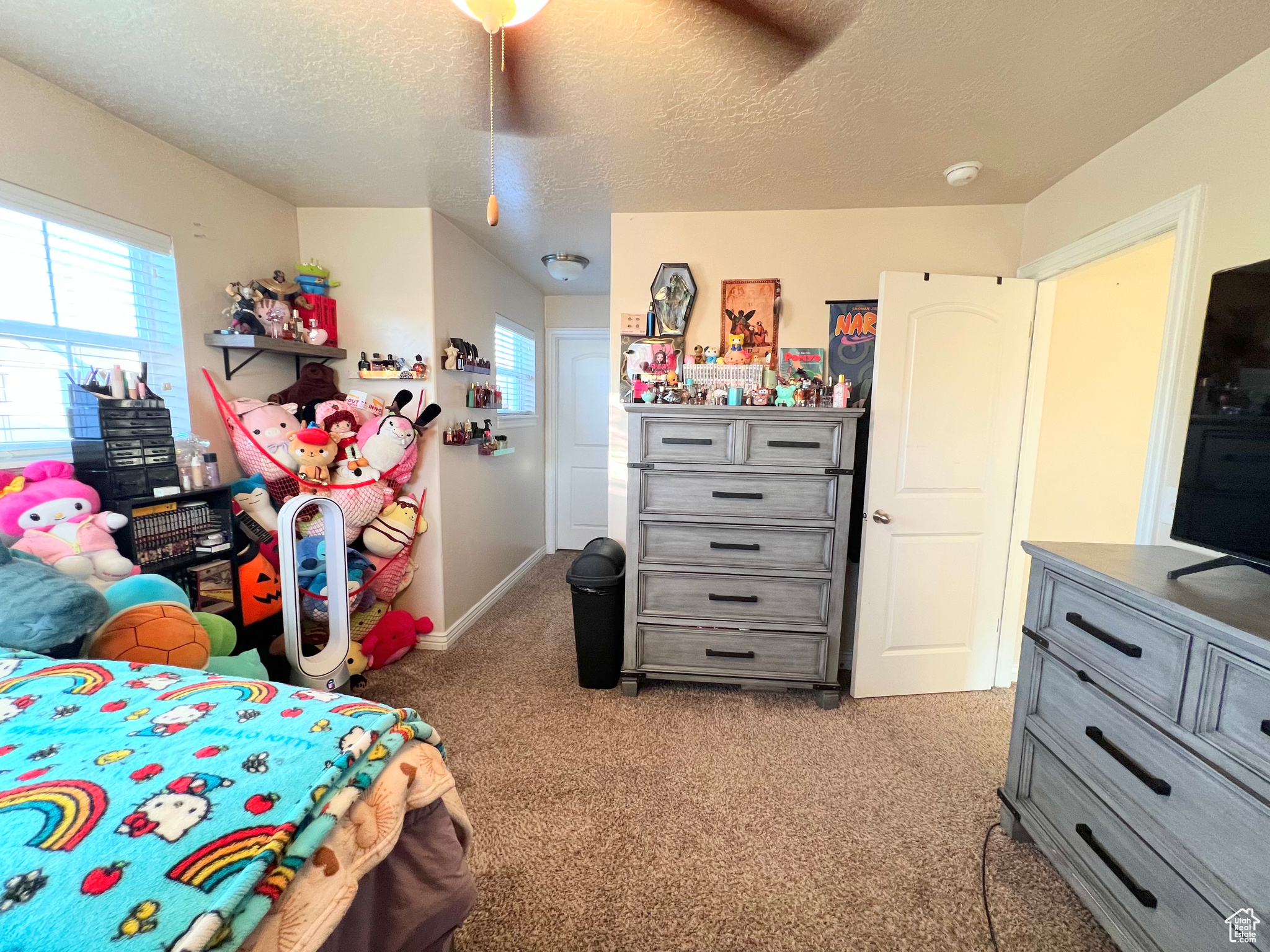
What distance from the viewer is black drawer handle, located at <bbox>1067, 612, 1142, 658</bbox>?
1165 mm

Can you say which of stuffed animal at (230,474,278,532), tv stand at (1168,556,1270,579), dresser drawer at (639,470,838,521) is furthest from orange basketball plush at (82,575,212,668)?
tv stand at (1168,556,1270,579)

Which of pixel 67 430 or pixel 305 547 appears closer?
pixel 67 430

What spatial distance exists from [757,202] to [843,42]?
3.48 feet

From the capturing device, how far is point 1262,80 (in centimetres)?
135

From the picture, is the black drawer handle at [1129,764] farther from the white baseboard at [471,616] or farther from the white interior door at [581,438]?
the white interior door at [581,438]

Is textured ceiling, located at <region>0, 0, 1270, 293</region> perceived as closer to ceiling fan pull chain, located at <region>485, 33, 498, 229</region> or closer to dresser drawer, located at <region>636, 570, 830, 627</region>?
ceiling fan pull chain, located at <region>485, 33, 498, 229</region>

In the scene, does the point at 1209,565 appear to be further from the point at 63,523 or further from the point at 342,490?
the point at 63,523

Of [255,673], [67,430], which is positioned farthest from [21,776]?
[67,430]

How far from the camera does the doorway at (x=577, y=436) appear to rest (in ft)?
14.5

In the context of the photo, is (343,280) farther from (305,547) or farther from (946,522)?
(946,522)

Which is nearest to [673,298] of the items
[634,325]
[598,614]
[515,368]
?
[634,325]

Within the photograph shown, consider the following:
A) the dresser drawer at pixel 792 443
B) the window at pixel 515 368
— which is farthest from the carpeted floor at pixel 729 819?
the window at pixel 515 368

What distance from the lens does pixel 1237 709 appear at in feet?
3.17

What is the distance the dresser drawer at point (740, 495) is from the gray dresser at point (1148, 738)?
81 cm
